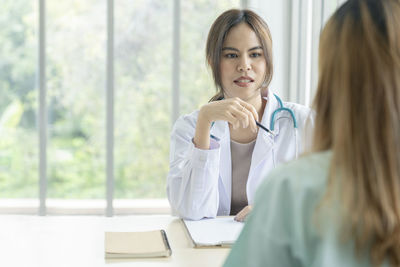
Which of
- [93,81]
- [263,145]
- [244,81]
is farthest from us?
[93,81]

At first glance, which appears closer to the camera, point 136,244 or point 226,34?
point 136,244

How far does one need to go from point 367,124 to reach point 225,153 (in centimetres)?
127

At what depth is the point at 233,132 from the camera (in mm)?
1984

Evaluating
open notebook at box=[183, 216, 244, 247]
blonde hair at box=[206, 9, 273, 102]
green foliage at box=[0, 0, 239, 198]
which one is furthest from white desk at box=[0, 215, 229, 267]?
green foliage at box=[0, 0, 239, 198]

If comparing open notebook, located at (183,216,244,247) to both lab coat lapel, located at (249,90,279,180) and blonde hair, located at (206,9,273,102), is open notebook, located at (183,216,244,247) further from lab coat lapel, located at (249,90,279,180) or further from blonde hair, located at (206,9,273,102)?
blonde hair, located at (206,9,273,102)

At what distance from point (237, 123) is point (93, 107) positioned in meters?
1.39

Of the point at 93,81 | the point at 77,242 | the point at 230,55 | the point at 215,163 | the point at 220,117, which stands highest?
the point at 230,55

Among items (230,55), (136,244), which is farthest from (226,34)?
(136,244)

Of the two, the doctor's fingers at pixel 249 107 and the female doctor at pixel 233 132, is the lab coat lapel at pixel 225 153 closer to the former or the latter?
the female doctor at pixel 233 132

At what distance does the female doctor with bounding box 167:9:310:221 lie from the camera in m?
1.73

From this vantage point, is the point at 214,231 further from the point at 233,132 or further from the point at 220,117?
the point at 233,132

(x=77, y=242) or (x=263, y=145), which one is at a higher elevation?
(x=263, y=145)

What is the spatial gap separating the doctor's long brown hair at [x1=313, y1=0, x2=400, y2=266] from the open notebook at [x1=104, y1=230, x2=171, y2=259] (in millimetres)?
711

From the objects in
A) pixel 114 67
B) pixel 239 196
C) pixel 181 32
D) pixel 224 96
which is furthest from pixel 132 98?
pixel 239 196
